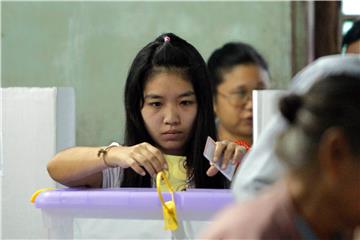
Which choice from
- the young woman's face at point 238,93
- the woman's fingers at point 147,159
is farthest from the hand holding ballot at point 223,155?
the young woman's face at point 238,93

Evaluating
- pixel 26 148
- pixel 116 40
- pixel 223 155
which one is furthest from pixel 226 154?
pixel 116 40

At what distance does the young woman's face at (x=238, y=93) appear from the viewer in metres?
3.27

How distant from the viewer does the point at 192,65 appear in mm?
2111

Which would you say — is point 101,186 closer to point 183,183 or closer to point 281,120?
point 183,183

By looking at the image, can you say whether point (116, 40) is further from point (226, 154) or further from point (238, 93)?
point (226, 154)

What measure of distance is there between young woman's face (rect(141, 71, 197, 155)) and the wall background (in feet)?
8.54

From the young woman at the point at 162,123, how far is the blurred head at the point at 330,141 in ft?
2.78

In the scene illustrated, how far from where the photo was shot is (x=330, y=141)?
0.99 m

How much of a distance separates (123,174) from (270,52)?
2.77m

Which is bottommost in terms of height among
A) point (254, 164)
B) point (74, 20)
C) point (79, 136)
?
point (79, 136)

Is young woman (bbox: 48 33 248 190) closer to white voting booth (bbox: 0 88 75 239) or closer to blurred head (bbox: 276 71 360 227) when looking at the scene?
A: white voting booth (bbox: 0 88 75 239)

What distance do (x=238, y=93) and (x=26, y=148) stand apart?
1474mm

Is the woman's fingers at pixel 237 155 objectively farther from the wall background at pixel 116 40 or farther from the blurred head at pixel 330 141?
the wall background at pixel 116 40

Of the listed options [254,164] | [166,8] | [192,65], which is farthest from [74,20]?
[254,164]
